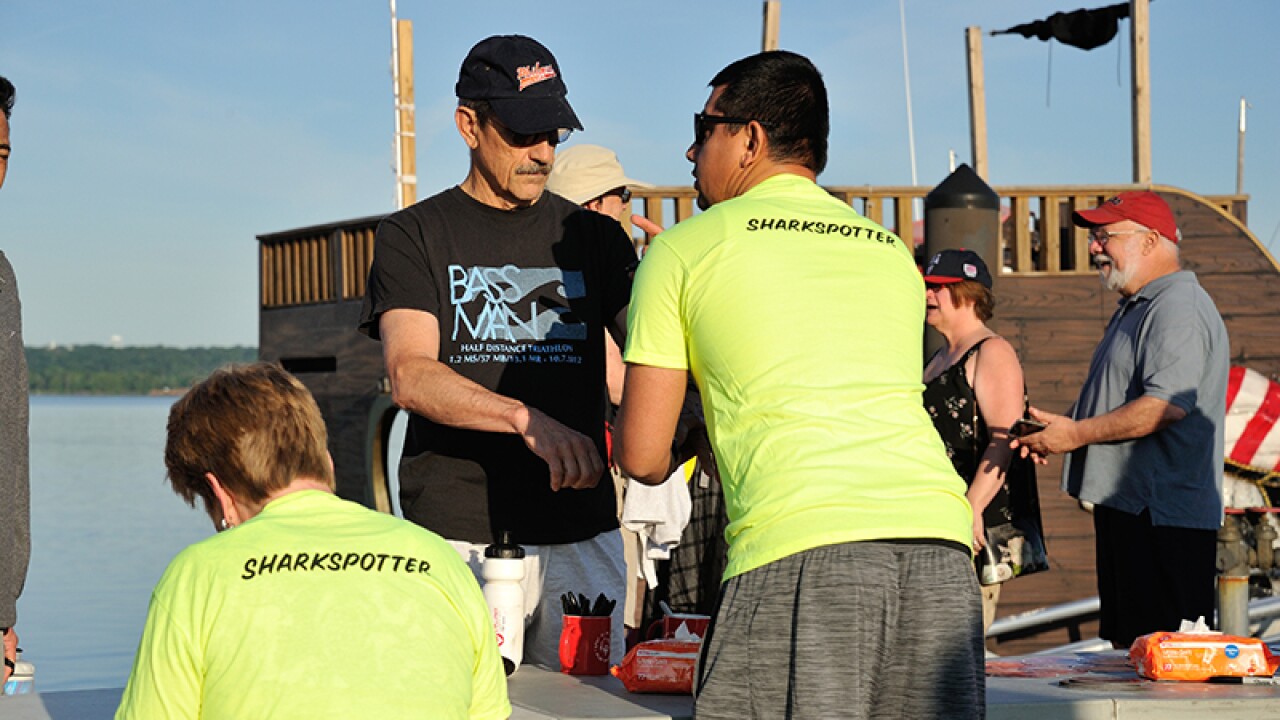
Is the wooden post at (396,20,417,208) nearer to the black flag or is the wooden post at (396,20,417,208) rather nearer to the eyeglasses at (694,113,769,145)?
the black flag

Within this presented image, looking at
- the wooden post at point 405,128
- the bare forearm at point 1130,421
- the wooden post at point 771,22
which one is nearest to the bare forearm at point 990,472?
the bare forearm at point 1130,421

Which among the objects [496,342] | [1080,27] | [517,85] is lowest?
[496,342]

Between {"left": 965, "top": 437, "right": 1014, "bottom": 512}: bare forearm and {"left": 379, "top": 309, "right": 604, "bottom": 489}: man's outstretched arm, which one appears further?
{"left": 965, "top": 437, "right": 1014, "bottom": 512}: bare forearm

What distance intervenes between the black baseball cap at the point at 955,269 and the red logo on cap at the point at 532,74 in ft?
6.90

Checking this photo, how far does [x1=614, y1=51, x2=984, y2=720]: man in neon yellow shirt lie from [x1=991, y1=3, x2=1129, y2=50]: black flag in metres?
14.6

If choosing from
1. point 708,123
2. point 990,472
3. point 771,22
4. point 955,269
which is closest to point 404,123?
point 771,22

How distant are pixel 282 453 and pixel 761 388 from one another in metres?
0.70

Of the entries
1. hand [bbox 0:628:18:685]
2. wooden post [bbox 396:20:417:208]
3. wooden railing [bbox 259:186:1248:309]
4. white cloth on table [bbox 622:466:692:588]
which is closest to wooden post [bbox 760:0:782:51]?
wooden railing [bbox 259:186:1248:309]

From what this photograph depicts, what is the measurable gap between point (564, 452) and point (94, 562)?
23603mm

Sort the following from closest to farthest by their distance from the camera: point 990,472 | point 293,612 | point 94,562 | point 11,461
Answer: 1. point 293,612
2. point 11,461
3. point 990,472
4. point 94,562

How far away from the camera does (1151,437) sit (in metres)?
4.68

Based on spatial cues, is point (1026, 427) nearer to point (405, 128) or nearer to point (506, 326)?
point (506, 326)

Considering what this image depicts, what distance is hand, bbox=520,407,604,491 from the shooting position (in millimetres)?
2668

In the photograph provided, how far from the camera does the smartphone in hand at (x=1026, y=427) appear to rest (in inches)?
173
